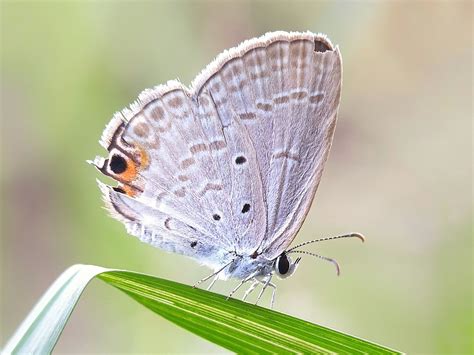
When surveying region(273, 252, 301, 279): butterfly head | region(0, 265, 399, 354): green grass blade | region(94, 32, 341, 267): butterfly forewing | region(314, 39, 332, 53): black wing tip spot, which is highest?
region(314, 39, 332, 53): black wing tip spot

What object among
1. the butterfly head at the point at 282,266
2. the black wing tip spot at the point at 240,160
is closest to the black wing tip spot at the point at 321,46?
the black wing tip spot at the point at 240,160

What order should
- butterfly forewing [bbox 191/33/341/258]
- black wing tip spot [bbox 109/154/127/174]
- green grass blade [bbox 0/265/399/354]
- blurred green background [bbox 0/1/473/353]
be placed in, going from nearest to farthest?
1. green grass blade [bbox 0/265/399/354]
2. butterfly forewing [bbox 191/33/341/258]
3. black wing tip spot [bbox 109/154/127/174]
4. blurred green background [bbox 0/1/473/353]

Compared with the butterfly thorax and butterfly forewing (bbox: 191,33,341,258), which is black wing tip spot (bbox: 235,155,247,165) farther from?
the butterfly thorax

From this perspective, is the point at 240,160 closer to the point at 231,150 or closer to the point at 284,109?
the point at 231,150

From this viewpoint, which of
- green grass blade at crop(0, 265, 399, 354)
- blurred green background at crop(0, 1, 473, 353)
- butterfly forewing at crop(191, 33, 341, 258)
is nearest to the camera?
green grass blade at crop(0, 265, 399, 354)

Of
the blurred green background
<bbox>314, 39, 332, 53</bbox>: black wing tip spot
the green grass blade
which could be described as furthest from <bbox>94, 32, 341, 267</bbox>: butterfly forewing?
the blurred green background

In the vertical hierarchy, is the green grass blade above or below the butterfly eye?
below
